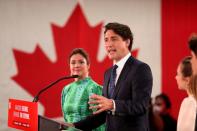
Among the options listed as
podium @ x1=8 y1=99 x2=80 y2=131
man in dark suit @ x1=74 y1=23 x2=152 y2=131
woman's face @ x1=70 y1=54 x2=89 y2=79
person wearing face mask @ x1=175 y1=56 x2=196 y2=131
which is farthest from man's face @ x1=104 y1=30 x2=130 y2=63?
woman's face @ x1=70 y1=54 x2=89 y2=79

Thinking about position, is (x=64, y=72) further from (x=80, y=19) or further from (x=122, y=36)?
(x=122, y=36)

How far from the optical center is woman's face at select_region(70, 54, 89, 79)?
103 inches

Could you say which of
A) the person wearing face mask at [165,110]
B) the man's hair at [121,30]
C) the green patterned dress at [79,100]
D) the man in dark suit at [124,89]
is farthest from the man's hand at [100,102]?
the person wearing face mask at [165,110]

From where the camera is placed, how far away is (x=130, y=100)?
1849 mm

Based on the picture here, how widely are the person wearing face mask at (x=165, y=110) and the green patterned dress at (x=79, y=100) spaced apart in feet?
5.57

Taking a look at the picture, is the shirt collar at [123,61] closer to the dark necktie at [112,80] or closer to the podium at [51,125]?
the dark necktie at [112,80]

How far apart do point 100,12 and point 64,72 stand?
2.59 feet

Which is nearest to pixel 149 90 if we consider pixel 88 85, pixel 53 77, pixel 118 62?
pixel 118 62

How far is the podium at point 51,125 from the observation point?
147 cm

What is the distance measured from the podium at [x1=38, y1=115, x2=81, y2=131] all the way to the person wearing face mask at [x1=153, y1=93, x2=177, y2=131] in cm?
259

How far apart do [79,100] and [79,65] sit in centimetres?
24

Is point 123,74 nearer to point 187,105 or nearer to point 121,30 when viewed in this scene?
point 121,30

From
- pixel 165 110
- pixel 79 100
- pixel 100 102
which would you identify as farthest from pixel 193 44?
pixel 165 110

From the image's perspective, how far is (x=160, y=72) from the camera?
4.71 meters
